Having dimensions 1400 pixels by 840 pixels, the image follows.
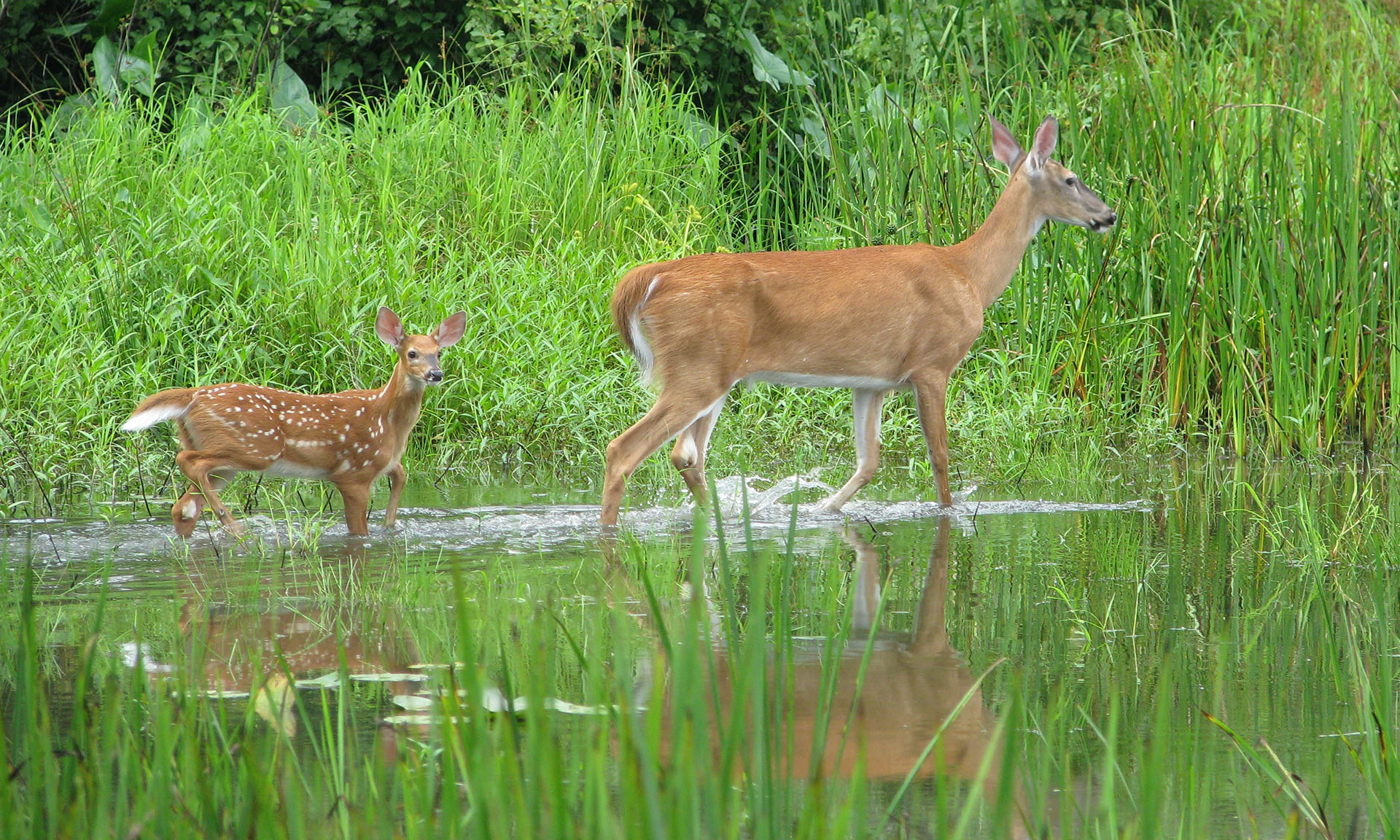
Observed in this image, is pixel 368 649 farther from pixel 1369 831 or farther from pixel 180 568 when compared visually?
pixel 1369 831

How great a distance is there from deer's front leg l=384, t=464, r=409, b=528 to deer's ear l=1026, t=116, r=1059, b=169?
3414 mm

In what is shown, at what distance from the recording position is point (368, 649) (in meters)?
3.83

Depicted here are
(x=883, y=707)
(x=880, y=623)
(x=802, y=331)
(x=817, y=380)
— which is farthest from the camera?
(x=817, y=380)

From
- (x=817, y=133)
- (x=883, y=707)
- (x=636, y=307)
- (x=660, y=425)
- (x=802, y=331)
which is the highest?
(x=817, y=133)

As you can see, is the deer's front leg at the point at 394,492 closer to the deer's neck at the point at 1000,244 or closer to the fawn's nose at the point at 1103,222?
the deer's neck at the point at 1000,244

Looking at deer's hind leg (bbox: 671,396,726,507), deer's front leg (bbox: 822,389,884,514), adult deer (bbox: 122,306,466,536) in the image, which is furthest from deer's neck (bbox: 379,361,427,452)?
deer's front leg (bbox: 822,389,884,514)

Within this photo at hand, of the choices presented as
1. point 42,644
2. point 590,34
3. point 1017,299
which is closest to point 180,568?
point 42,644

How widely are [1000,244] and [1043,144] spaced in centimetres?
55

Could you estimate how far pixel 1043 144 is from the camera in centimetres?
783

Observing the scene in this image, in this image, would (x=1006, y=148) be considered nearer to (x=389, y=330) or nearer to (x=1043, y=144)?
(x=1043, y=144)

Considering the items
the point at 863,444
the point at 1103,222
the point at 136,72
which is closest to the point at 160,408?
the point at 863,444

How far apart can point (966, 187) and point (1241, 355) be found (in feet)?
6.71

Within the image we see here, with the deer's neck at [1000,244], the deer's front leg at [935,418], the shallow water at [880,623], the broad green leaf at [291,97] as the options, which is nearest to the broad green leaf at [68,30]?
the broad green leaf at [291,97]

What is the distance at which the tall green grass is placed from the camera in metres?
8.06
